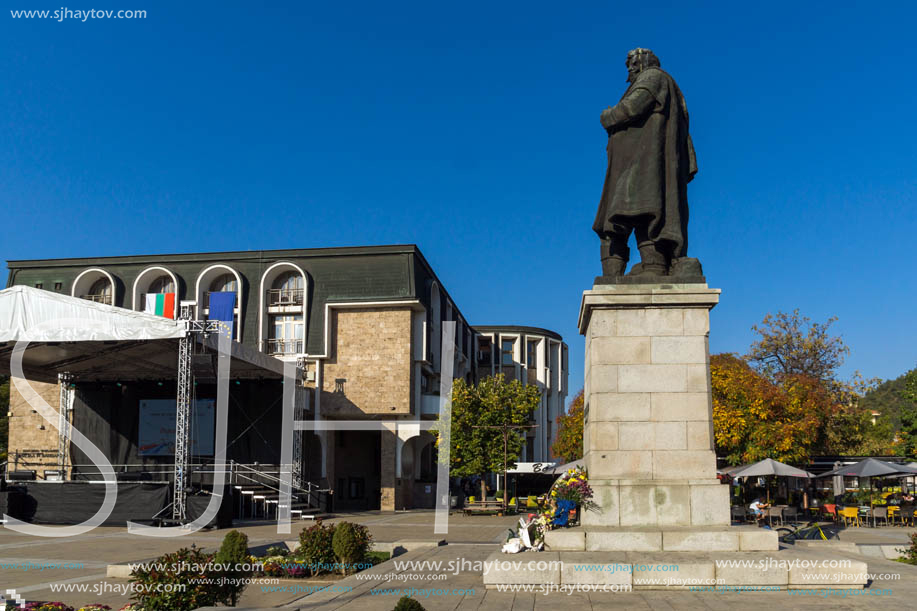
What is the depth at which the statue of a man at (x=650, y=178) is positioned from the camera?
37.1 feet

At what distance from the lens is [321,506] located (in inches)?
1297

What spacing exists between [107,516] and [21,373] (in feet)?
28.1

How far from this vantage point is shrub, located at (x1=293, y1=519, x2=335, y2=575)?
12.6 metres

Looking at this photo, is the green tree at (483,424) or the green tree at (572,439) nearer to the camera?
the green tree at (483,424)

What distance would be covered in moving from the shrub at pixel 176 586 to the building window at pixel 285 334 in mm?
33538

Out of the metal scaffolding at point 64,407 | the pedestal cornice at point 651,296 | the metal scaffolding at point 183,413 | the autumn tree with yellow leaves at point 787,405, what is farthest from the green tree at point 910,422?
the metal scaffolding at point 64,407

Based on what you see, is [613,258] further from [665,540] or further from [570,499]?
[665,540]

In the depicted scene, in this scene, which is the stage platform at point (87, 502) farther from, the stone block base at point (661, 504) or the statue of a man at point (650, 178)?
the statue of a man at point (650, 178)

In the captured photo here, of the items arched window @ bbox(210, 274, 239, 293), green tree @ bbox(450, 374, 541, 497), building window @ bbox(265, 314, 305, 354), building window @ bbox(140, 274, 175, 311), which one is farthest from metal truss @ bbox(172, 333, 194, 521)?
building window @ bbox(140, 274, 175, 311)

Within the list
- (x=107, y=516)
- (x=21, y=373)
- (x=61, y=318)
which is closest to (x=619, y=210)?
(x=61, y=318)

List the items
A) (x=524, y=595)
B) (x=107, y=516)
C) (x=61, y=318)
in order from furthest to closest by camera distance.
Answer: (x=107, y=516) < (x=61, y=318) < (x=524, y=595)

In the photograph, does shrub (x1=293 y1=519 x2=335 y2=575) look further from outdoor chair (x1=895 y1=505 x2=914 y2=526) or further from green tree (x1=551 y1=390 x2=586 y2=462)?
green tree (x1=551 y1=390 x2=586 y2=462)

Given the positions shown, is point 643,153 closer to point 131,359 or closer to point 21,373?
point 131,359

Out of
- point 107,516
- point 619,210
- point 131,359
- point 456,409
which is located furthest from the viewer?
point 456,409
